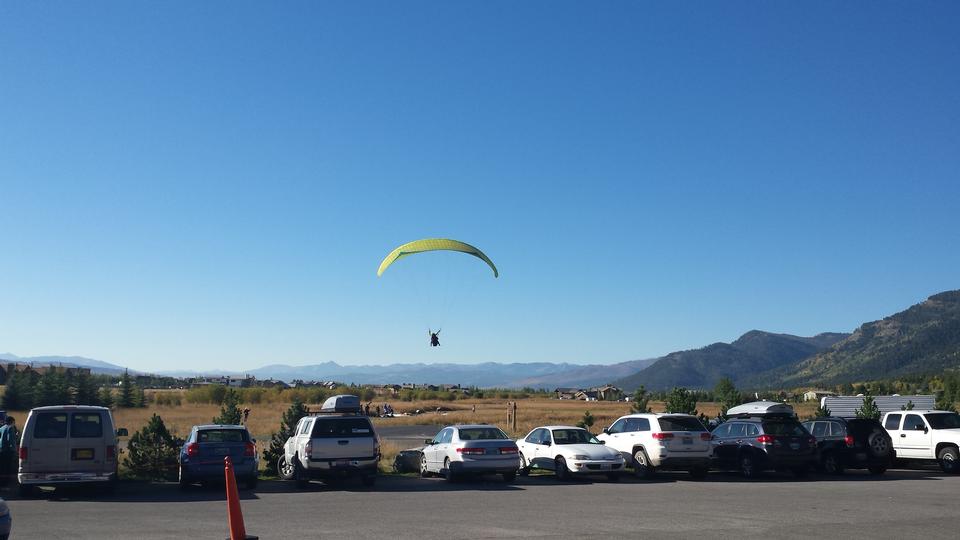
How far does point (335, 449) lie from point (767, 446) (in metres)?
11.5

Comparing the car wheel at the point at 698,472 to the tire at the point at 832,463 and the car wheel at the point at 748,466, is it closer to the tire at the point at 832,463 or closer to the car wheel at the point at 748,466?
the car wheel at the point at 748,466

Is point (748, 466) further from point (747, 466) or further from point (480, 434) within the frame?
point (480, 434)

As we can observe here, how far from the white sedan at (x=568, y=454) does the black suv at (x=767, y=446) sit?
3.25m

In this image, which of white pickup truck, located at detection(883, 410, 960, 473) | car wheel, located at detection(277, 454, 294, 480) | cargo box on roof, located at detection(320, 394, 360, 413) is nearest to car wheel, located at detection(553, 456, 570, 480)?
cargo box on roof, located at detection(320, 394, 360, 413)

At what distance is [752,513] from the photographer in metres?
15.4

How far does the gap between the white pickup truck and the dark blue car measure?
725 inches

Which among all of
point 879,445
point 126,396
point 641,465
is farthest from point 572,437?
point 126,396

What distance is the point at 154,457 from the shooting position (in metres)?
22.7

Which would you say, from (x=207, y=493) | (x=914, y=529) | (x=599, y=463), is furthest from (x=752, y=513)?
(x=207, y=493)

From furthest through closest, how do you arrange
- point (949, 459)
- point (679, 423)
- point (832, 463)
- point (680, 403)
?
point (680, 403), point (832, 463), point (949, 459), point (679, 423)

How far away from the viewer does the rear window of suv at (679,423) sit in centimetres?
2311

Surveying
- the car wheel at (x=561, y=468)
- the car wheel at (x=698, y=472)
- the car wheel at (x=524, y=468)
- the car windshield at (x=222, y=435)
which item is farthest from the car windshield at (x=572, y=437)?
the car windshield at (x=222, y=435)

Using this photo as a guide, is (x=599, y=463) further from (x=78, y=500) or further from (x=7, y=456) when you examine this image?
(x=7, y=456)

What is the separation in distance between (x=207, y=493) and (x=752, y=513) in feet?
38.1
